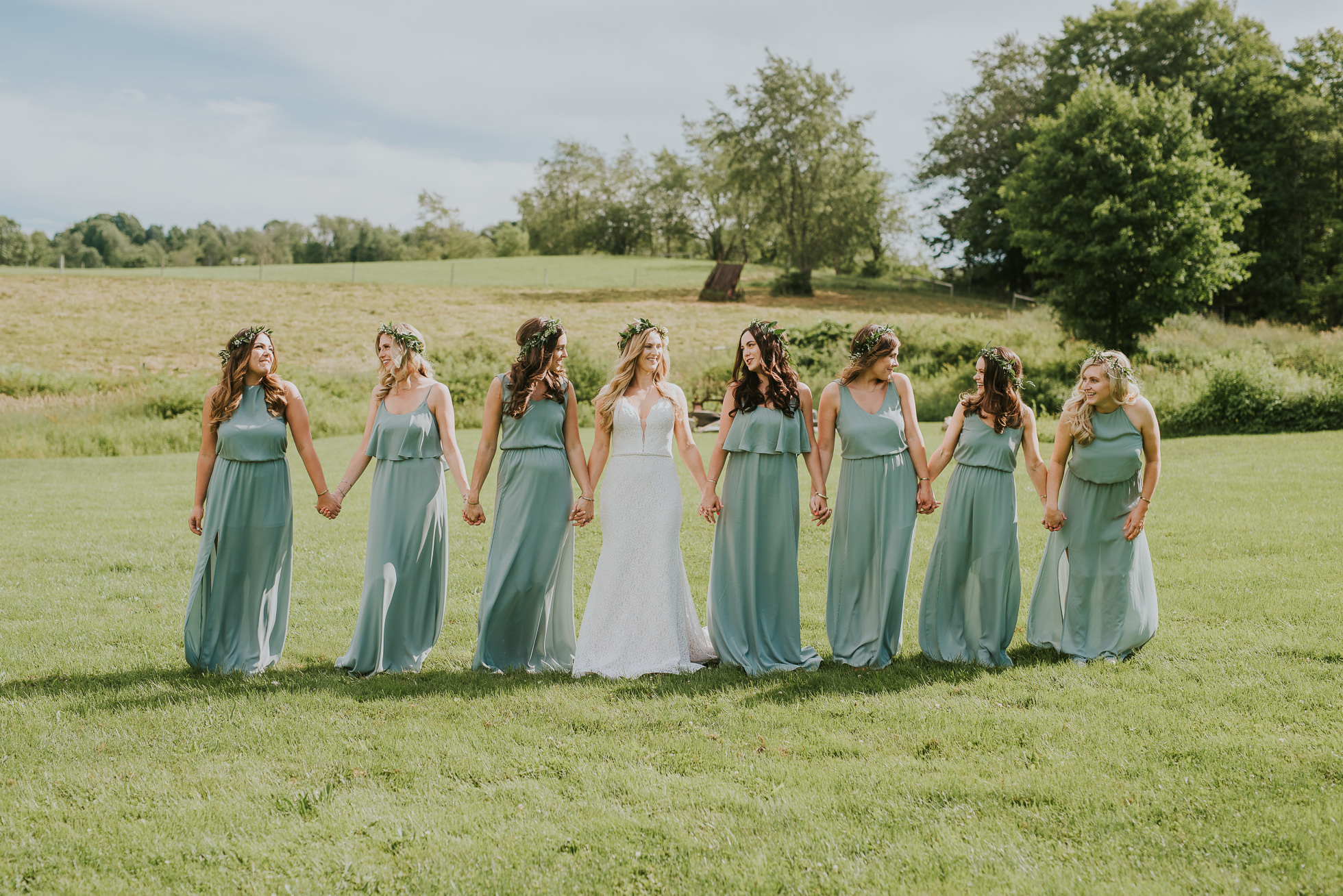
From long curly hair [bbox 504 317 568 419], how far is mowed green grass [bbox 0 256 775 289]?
58.6 meters

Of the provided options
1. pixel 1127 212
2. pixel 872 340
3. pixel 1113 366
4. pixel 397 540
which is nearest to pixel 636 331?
pixel 872 340

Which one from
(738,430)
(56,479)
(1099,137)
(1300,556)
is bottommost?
(56,479)

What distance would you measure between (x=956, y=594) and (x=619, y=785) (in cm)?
334

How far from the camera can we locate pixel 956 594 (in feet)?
22.9

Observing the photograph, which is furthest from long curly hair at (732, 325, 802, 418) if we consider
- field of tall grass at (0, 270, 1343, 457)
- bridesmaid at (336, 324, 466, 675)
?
field of tall grass at (0, 270, 1343, 457)

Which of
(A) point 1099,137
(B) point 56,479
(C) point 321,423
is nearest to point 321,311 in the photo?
(C) point 321,423

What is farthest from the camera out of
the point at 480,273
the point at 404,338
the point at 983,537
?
the point at 480,273

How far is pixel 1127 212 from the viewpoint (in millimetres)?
26641

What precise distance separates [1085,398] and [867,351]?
1.71m

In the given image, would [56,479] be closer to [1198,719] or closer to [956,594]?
[956,594]

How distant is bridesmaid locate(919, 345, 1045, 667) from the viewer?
271 inches

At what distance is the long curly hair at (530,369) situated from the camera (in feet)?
21.7

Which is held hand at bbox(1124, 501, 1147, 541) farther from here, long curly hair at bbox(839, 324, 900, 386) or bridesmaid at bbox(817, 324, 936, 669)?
long curly hair at bbox(839, 324, 900, 386)

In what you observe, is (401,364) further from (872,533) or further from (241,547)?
(872,533)
